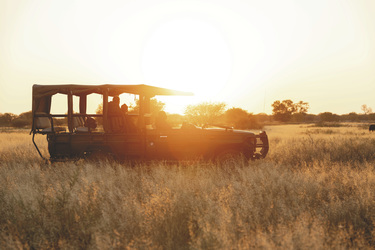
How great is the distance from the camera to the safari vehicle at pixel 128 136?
7.54m

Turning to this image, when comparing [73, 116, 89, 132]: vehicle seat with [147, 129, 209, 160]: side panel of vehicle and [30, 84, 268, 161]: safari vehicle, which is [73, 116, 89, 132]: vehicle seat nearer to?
[30, 84, 268, 161]: safari vehicle

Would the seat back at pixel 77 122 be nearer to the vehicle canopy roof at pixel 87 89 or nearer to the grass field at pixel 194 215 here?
the vehicle canopy roof at pixel 87 89

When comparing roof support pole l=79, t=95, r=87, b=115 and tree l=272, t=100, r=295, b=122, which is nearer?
roof support pole l=79, t=95, r=87, b=115

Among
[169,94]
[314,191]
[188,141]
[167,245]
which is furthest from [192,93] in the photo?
[167,245]

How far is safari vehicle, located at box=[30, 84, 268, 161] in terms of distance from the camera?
7535mm

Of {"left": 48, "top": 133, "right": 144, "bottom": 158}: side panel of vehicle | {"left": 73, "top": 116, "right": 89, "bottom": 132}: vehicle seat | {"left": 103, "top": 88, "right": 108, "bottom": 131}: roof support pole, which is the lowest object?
{"left": 48, "top": 133, "right": 144, "bottom": 158}: side panel of vehicle

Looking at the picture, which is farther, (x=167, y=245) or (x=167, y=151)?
(x=167, y=151)

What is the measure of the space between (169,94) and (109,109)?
189cm

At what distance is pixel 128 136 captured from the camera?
7.61 m

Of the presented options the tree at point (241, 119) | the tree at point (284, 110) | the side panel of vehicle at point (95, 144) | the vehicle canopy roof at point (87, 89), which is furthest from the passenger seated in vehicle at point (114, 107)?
the tree at point (284, 110)

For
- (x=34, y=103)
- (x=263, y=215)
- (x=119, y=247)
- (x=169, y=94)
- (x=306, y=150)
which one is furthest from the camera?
(x=306, y=150)

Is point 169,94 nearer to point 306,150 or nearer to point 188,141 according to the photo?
point 188,141

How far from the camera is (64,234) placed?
12.6ft

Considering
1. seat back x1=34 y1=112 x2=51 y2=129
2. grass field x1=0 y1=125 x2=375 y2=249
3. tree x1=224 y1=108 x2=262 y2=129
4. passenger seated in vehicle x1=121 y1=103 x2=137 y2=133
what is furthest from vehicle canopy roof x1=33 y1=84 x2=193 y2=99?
tree x1=224 y1=108 x2=262 y2=129
